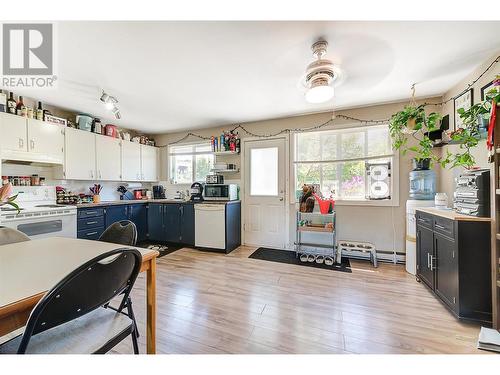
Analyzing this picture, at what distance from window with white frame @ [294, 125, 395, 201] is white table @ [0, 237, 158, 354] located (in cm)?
289

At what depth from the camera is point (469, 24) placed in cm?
154

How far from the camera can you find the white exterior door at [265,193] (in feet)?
12.4

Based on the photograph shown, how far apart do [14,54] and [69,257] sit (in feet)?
6.57

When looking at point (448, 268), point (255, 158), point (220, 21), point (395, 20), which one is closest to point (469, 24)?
point (395, 20)

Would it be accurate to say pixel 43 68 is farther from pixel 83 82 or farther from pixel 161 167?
pixel 161 167

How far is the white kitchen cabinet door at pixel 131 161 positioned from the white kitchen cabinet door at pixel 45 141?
99cm

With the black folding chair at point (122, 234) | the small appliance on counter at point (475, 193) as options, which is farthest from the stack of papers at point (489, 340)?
Result: the black folding chair at point (122, 234)

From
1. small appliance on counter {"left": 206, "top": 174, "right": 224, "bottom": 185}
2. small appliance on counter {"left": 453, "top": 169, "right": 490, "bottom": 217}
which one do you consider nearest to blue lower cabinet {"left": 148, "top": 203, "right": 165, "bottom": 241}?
small appliance on counter {"left": 206, "top": 174, "right": 224, "bottom": 185}

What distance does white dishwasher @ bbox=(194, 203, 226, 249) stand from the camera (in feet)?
11.8

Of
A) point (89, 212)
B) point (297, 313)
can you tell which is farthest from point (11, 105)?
point (297, 313)

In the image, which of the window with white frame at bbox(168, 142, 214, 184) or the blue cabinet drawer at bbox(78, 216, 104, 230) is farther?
the window with white frame at bbox(168, 142, 214, 184)

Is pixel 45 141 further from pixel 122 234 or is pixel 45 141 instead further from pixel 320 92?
pixel 320 92

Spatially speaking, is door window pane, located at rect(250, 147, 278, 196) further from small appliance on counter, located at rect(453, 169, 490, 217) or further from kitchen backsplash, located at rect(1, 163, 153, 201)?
kitchen backsplash, located at rect(1, 163, 153, 201)

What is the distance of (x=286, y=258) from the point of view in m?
3.33
